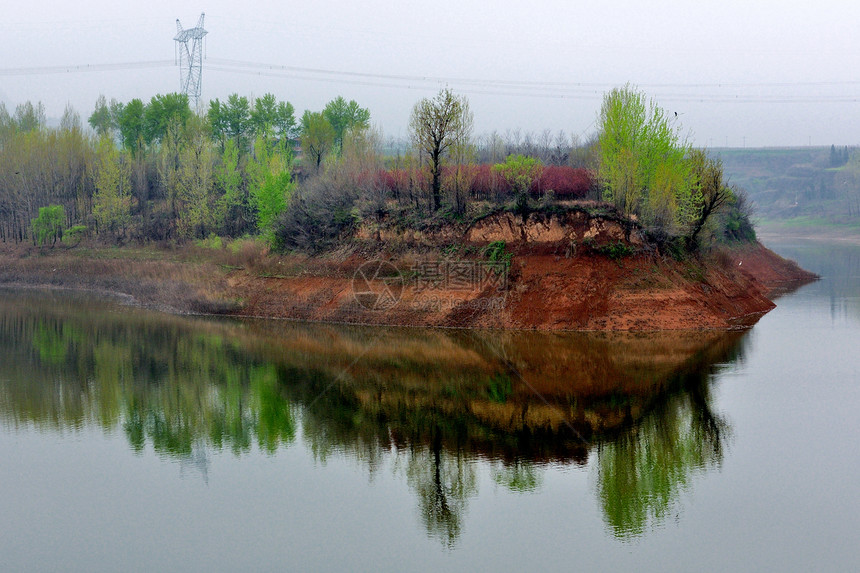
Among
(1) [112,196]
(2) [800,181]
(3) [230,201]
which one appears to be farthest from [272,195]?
(2) [800,181]

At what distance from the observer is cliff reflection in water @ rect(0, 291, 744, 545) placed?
59.4 ft

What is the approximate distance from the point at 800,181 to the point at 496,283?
138 metres

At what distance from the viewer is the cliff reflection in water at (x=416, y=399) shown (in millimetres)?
18094

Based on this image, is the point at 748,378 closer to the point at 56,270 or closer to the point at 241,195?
the point at 241,195

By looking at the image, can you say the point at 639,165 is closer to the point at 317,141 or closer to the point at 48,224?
→ the point at 317,141

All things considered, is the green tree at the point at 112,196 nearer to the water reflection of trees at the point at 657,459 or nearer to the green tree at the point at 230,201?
the green tree at the point at 230,201

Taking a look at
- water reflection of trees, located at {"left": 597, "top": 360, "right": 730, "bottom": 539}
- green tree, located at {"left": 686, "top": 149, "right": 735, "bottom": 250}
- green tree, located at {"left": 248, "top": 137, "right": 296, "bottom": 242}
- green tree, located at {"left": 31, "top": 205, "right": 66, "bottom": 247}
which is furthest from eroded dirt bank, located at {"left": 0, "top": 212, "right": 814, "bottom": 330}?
green tree, located at {"left": 31, "top": 205, "right": 66, "bottom": 247}

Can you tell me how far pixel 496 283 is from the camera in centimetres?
3772

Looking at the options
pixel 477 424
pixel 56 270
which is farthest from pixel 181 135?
pixel 477 424

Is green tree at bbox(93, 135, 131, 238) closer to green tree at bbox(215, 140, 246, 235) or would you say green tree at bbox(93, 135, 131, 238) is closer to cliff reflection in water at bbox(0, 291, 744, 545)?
green tree at bbox(215, 140, 246, 235)

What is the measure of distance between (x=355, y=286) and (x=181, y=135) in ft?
127

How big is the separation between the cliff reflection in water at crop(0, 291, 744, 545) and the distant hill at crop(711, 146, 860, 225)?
103m

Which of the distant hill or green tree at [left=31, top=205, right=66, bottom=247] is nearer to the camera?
green tree at [left=31, top=205, right=66, bottom=247]

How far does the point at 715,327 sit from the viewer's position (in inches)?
1374
